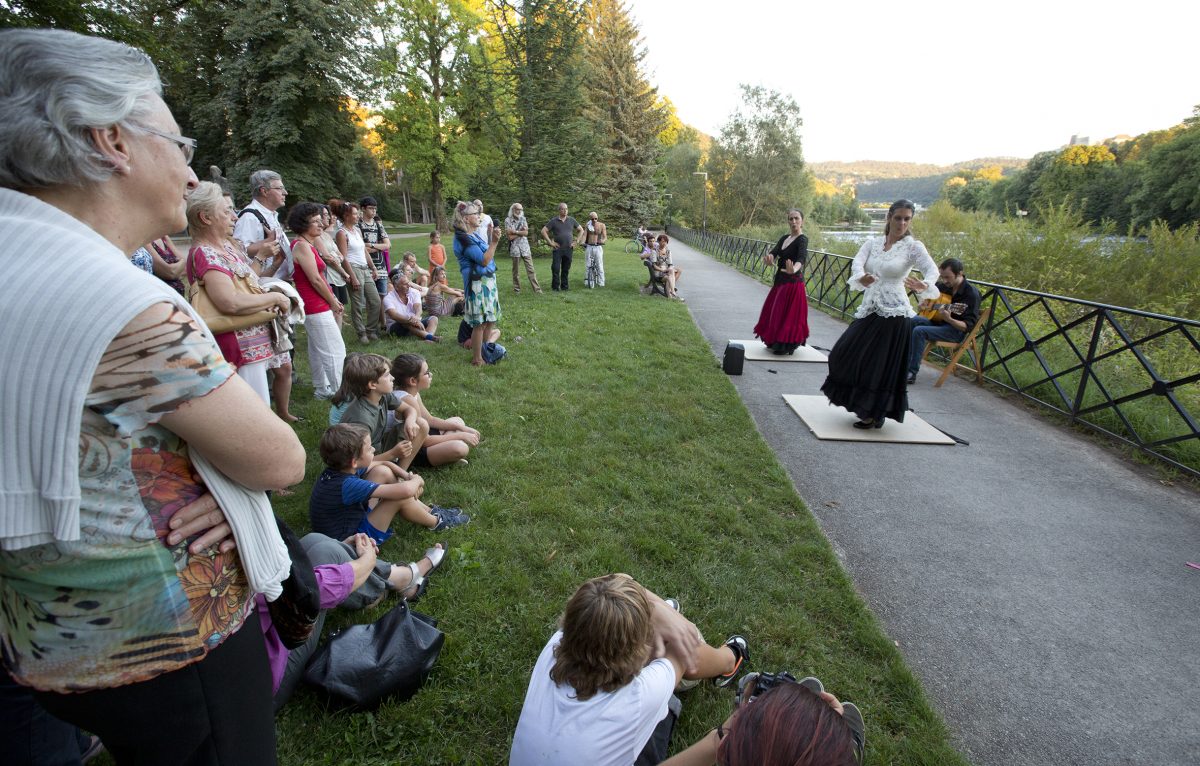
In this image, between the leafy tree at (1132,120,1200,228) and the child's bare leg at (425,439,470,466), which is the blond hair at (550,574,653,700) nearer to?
the child's bare leg at (425,439,470,466)

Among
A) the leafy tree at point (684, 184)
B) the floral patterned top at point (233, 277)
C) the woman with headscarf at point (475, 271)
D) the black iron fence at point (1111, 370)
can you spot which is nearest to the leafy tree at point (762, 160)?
the leafy tree at point (684, 184)

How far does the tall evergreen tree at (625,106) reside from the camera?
101ft

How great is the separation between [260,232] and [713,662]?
5199 millimetres

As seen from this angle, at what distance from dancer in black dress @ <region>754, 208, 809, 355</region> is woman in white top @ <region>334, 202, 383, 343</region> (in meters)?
5.78

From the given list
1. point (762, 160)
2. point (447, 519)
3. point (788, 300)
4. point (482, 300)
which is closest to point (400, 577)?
point (447, 519)

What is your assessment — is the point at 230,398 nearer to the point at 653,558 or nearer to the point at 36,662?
the point at 36,662

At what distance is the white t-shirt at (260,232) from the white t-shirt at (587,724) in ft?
15.1

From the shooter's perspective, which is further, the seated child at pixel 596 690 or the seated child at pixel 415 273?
the seated child at pixel 415 273

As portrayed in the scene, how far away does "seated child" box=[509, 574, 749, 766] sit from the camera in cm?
171

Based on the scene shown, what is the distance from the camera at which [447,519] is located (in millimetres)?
3521

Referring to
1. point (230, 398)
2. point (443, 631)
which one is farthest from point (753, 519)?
point (230, 398)

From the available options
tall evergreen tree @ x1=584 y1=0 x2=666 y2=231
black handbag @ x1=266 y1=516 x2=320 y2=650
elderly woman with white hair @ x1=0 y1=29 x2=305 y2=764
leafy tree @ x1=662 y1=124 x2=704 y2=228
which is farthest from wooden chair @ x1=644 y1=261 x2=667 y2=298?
leafy tree @ x1=662 y1=124 x2=704 y2=228

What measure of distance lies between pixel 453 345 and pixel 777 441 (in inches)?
185

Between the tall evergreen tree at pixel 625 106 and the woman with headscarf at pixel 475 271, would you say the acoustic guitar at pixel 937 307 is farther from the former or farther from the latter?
the tall evergreen tree at pixel 625 106
